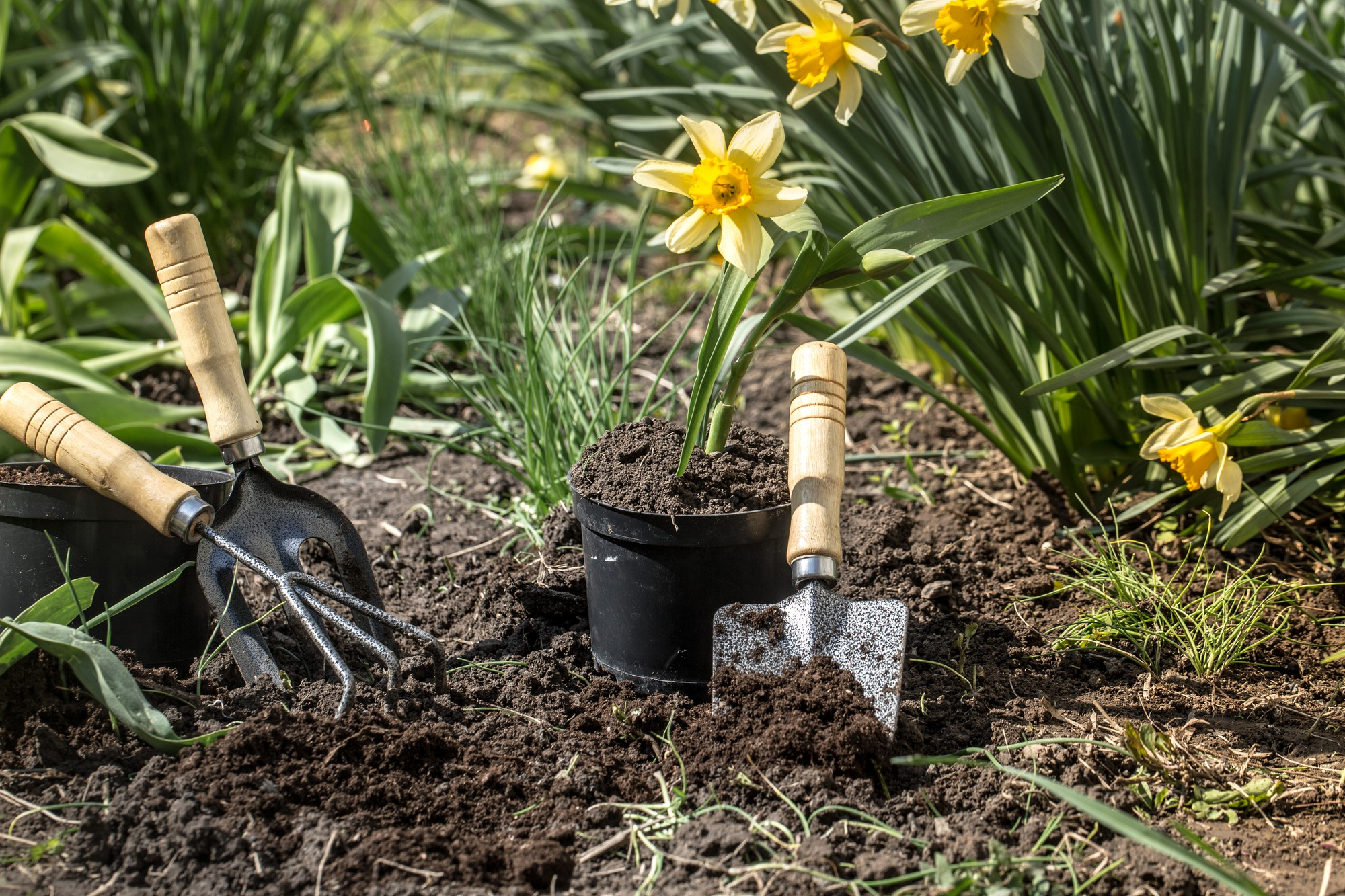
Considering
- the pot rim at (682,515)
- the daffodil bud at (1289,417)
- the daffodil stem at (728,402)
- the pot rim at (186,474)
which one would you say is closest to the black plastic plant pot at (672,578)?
the pot rim at (682,515)

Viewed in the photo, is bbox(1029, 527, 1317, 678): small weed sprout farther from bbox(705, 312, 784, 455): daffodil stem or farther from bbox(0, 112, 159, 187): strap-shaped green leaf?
bbox(0, 112, 159, 187): strap-shaped green leaf

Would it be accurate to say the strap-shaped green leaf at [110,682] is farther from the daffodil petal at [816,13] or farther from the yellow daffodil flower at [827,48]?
the yellow daffodil flower at [827,48]

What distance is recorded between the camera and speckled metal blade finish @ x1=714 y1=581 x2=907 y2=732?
1381 millimetres

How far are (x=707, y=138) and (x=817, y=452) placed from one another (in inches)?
17.1

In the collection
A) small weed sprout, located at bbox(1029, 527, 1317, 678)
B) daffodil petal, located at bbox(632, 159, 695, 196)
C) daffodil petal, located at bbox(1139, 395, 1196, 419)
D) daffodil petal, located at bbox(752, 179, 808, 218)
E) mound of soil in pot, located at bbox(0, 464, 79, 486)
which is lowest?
small weed sprout, located at bbox(1029, 527, 1317, 678)

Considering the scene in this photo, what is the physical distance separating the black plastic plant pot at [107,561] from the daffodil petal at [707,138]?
2.85 feet

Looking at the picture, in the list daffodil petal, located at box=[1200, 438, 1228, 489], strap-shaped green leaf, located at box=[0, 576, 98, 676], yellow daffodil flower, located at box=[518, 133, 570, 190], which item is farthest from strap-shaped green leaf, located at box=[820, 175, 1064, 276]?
yellow daffodil flower, located at box=[518, 133, 570, 190]

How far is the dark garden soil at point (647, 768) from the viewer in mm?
1154

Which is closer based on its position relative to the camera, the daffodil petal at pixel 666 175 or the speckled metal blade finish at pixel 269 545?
the daffodil petal at pixel 666 175

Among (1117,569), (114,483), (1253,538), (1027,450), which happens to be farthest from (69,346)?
(1253,538)

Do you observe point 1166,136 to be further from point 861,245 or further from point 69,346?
point 69,346

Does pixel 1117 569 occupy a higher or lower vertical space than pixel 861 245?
lower

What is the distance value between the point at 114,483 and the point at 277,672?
335 mm

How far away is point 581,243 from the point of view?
3.08m
